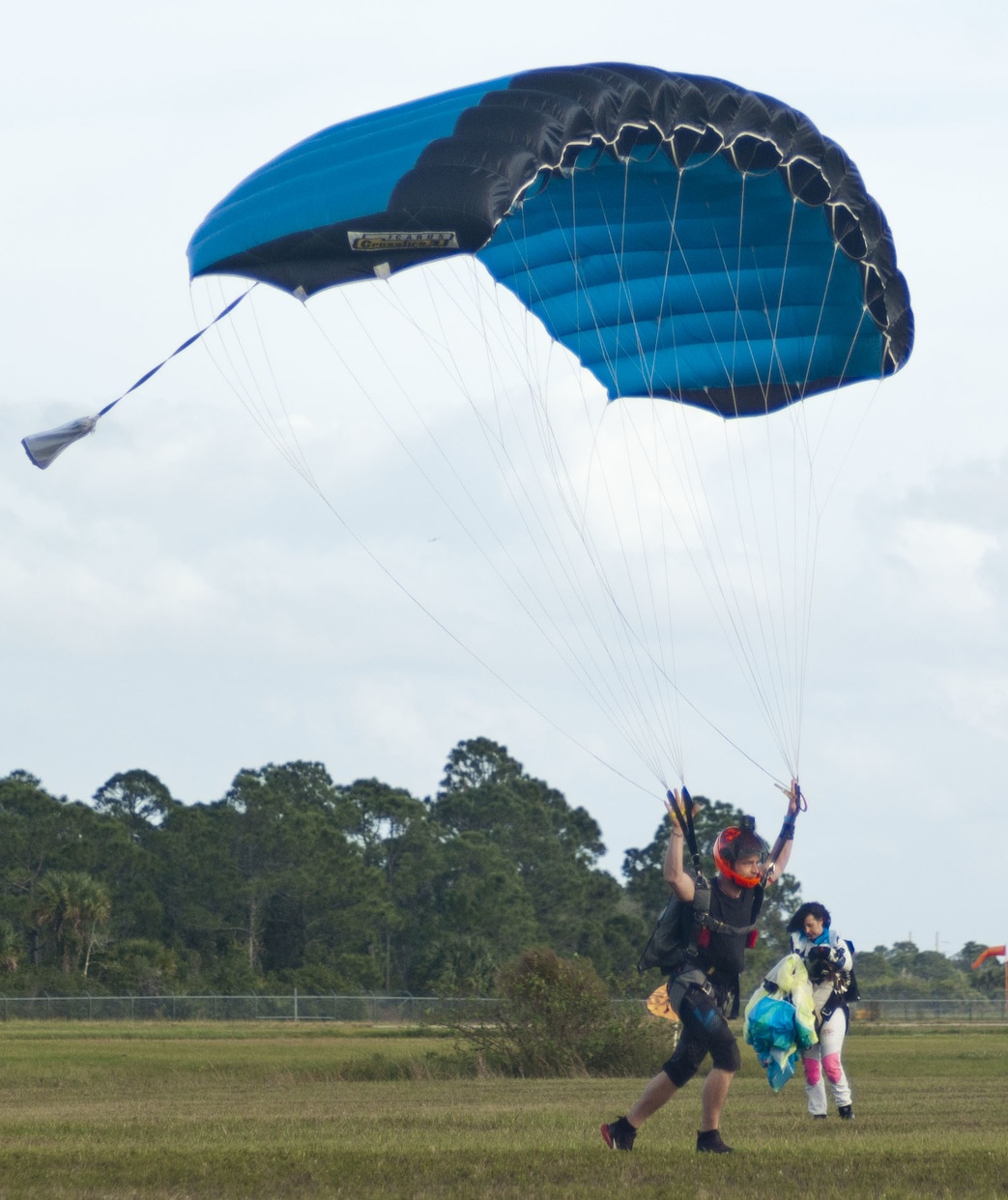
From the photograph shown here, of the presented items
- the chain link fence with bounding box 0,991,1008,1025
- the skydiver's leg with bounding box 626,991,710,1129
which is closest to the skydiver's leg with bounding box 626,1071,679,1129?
the skydiver's leg with bounding box 626,991,710,1129

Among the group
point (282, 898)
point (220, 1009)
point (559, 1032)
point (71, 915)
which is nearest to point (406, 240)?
point (559, 1032)

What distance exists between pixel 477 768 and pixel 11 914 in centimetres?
4457

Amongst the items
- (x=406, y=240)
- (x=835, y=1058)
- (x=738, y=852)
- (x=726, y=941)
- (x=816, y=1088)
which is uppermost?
(x=406, y=240)

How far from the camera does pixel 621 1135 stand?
8492 mm

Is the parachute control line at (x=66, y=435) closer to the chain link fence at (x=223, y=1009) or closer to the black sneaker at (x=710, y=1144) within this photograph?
the black sneaker at (x=710, y=1144)

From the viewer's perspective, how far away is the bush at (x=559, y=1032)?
20.4 m

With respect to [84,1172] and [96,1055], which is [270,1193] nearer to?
[84,1172]

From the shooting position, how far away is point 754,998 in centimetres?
1071

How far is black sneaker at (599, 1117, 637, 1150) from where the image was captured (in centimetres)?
848

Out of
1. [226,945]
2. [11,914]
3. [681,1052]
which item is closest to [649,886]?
[226,945]

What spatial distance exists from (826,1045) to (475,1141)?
11.3 ft

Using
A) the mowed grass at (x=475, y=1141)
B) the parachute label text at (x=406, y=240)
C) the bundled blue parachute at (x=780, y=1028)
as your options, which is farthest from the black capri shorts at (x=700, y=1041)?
the parachute label text at (x=406, y=240)

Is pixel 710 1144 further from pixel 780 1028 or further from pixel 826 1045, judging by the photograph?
pixel 826 1045

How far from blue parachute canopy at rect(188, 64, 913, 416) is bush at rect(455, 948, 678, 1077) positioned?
8108 millimetres
